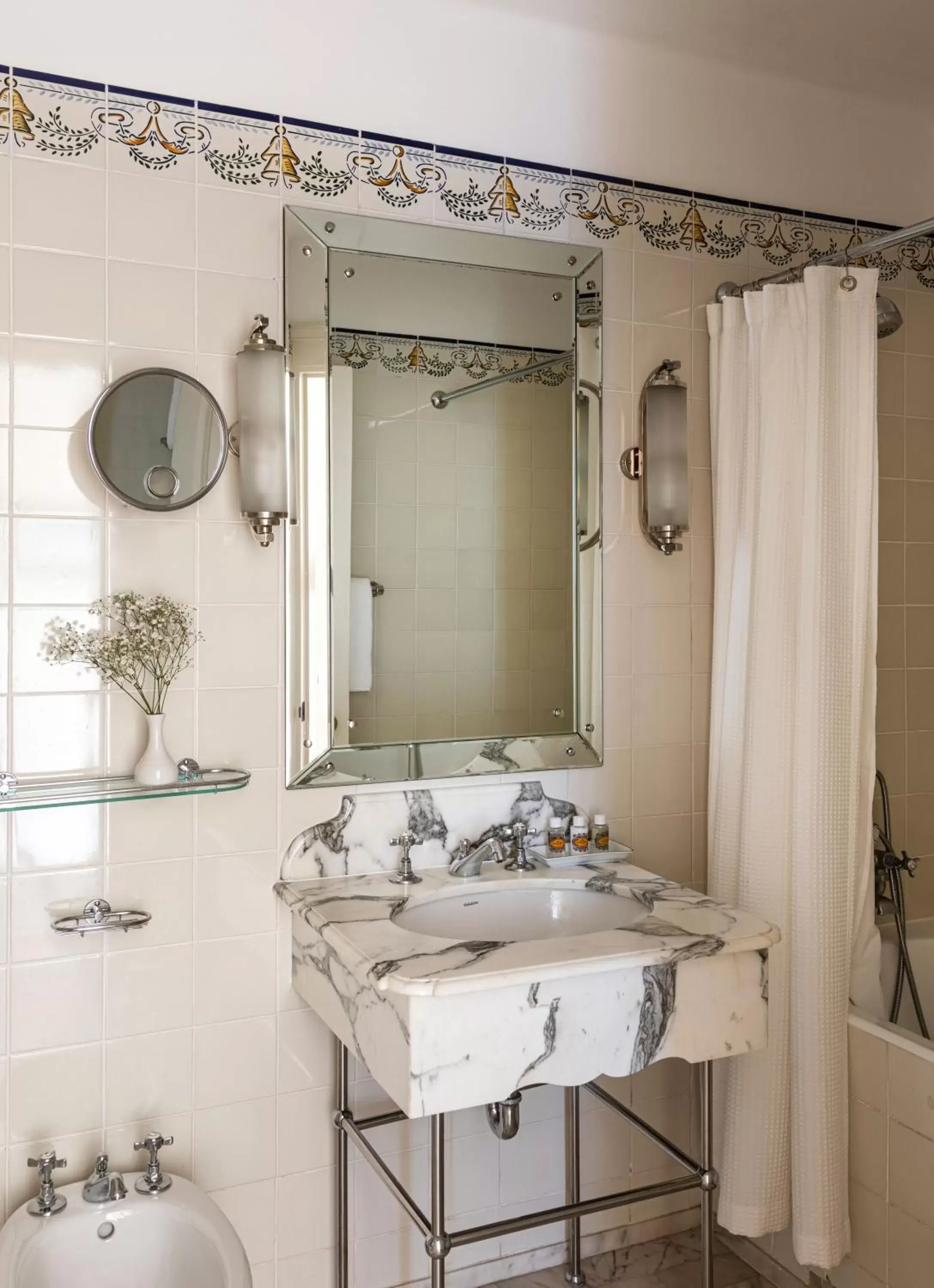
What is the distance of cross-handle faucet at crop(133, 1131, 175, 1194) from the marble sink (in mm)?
330

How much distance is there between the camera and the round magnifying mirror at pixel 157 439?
173 centimetres

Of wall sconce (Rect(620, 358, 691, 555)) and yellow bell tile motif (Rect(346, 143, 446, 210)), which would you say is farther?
wall sconce (Rect(620, 358, 691, 555))

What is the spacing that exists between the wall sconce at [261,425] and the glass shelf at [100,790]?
0.46m

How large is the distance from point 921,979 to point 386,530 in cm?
159

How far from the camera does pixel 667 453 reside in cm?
215

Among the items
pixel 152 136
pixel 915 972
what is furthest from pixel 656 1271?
pixel 152 136

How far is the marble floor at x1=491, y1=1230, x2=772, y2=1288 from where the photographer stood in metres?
2.10

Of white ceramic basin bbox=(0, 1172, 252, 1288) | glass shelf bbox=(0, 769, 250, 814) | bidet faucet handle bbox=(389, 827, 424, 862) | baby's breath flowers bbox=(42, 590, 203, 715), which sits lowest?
white ceramic basin bbox=(0, 1172, 252, 1288)

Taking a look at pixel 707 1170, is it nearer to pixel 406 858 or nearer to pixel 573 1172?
pixel 573 1172

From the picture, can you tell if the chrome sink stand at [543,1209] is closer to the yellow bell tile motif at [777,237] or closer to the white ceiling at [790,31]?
the yellow bell tile motif at [777,237]

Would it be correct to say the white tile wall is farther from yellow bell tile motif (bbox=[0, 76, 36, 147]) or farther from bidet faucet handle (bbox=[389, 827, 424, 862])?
bidet faucet handle (bbox=[389, 827, 424, 862])

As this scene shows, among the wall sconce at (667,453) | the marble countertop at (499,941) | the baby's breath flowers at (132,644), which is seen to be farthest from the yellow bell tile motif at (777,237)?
the baby's breath flowers at (132,644)

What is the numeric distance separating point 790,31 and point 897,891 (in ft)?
6.08

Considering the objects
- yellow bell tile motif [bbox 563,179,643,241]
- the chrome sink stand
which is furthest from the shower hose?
yellow bell tile motif [bbox 563,179,643,241]
